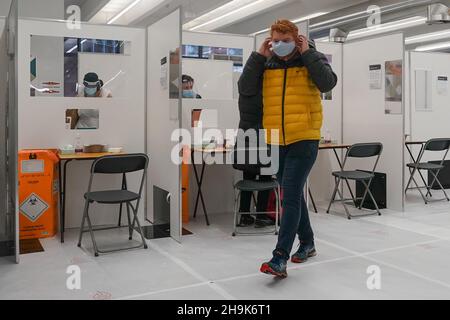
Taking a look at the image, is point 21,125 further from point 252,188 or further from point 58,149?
point 252,188

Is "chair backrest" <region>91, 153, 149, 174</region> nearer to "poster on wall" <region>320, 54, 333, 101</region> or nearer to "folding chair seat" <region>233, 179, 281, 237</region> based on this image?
"folding chair seat" <region>233, 179, 281, 237</region>

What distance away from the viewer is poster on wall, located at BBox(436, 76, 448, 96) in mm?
7301

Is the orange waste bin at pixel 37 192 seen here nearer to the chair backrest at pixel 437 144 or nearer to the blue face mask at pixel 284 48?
the blue face mask at pixel 284 48

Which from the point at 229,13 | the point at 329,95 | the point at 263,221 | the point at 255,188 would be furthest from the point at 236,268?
the point at 229,13

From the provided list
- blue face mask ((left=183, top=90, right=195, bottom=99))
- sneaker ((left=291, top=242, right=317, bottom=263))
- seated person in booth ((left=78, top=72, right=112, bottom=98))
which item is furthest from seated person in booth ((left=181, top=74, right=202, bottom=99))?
A: sneaker ((left=291, top=242, right=317, bottom=263))

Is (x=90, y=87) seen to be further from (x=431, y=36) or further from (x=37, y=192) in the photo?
(x=431, y=36)

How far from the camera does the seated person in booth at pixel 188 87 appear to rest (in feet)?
17.3

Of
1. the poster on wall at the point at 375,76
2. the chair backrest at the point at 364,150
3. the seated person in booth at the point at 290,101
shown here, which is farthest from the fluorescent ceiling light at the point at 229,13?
the seated person in booth at the point at 290,101

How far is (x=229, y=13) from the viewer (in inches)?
344

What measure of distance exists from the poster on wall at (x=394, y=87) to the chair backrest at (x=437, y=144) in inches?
33.9

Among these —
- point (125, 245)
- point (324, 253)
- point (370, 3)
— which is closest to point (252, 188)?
point (324, 253)

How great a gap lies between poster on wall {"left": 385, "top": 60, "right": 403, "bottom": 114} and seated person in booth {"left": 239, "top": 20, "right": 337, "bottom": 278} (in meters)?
2.74

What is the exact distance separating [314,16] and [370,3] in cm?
130
